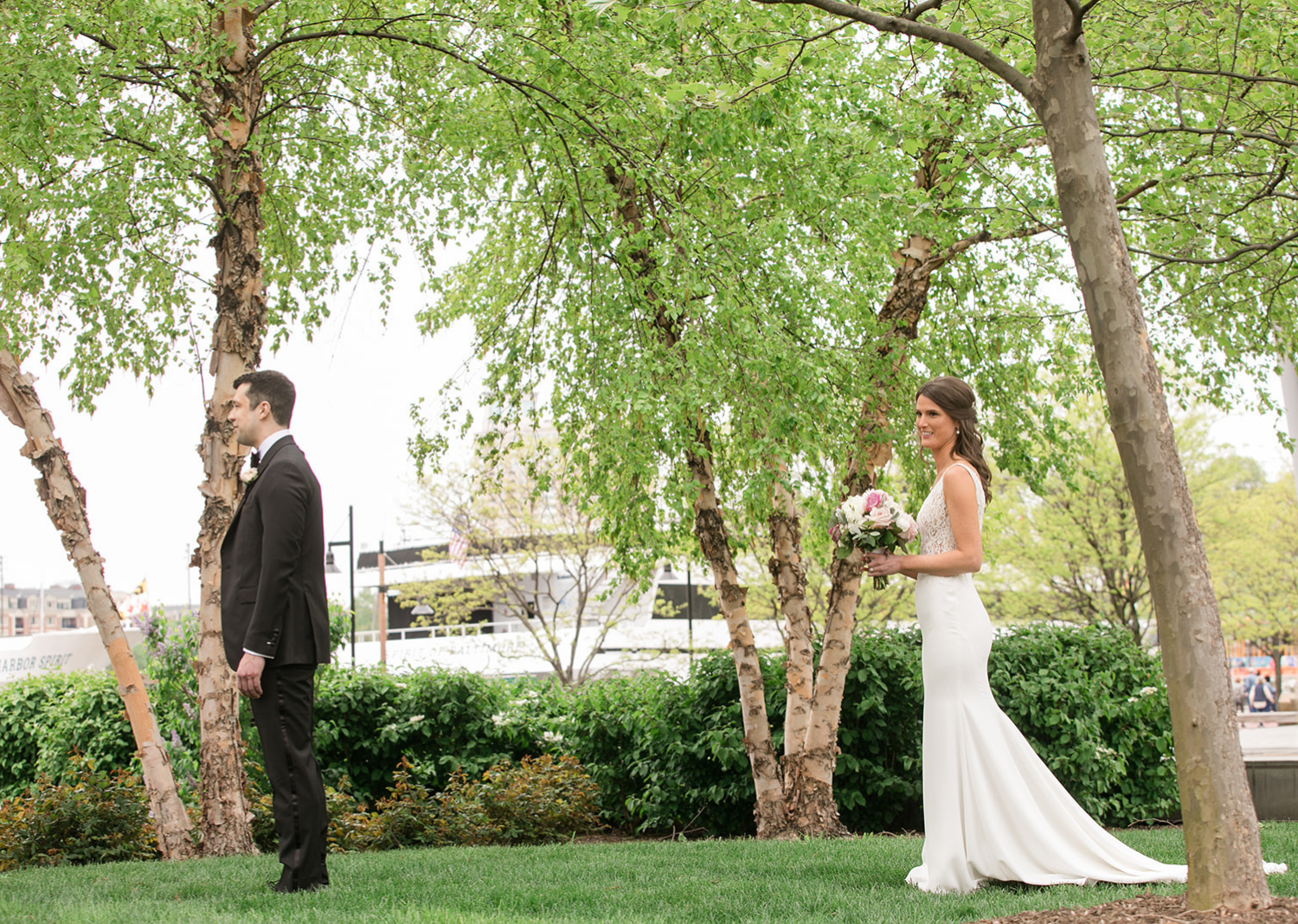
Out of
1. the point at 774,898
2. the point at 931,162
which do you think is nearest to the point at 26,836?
the point at 774,898

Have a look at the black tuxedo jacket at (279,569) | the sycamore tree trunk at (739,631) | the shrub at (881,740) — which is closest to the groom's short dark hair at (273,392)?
the black tuxedo jacket at (279,569)

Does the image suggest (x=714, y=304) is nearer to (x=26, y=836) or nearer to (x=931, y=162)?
(x=931, y=162)

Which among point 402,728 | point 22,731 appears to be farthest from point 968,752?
point 22,731

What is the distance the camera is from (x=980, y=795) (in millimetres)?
5055

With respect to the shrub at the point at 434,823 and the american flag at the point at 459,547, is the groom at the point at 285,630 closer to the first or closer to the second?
the shrub at the point at 434,823

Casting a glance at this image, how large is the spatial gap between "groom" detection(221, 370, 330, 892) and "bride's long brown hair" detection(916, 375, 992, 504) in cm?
313

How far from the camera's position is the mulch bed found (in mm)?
3674

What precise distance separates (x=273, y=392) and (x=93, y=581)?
11.4 feet

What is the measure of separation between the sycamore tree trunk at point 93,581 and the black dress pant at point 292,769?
318 centimetres

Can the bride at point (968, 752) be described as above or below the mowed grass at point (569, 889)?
above

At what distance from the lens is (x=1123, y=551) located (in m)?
26.4

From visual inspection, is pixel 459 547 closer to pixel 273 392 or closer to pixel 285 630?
pixel 273 392

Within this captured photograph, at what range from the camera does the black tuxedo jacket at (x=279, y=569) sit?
500cm

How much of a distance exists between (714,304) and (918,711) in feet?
16.3
